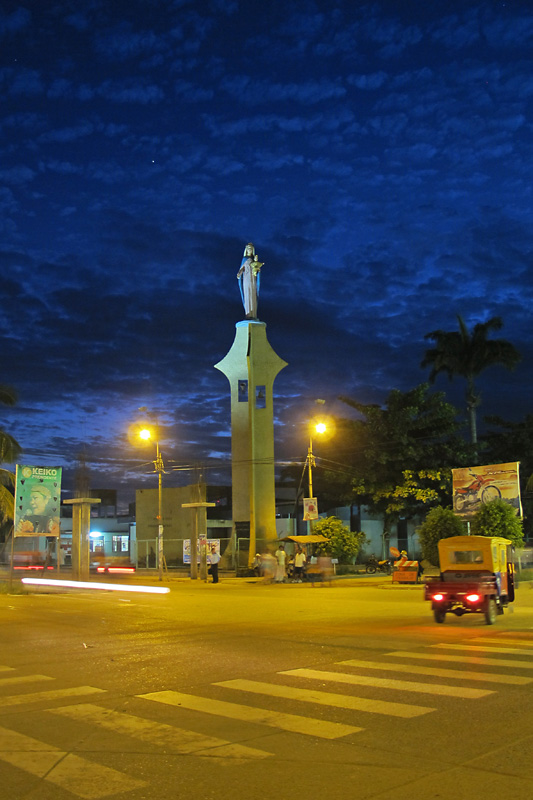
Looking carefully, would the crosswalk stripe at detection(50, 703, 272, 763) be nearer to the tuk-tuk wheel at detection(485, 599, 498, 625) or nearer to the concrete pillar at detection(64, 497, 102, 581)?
the tuk-tuk wheel at detection(485, 599, 498, 625)

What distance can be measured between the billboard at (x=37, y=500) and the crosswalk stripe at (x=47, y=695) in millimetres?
24481

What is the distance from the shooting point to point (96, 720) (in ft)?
25.9

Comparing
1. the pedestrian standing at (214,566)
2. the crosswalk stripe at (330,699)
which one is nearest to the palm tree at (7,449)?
the pedestrian standing at (214,566)

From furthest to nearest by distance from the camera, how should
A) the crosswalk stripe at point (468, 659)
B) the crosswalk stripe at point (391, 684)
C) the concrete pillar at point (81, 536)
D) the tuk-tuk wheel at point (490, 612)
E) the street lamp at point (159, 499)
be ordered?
the street lamp at point (159, 499), the concrete pillar at point (81, 536), the tuk-tuk wheel at point (490, 612), the crosswalk stripe at point (468, 659), the crosswalk stripe at point (391, 684)

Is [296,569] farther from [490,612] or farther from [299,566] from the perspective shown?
[490,612]

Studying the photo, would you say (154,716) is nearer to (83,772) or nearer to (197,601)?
(83,772)

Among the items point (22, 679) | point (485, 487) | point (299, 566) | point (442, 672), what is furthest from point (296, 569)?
point (22, 679)

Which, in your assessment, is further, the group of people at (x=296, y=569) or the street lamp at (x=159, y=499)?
the street lamp at (x=159, y=499)

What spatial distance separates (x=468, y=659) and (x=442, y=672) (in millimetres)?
1451

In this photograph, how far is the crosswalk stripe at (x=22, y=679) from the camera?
10.3 meters

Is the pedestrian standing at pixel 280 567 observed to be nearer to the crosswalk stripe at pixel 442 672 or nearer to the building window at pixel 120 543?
the crosswalk stripe at pixel 442 672

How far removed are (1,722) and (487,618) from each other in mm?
11818

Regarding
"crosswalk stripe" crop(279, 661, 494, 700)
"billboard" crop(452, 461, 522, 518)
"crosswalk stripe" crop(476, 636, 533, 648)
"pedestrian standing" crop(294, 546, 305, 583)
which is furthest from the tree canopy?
"crosswalk stripe" crop(279, 661, 494, 700)

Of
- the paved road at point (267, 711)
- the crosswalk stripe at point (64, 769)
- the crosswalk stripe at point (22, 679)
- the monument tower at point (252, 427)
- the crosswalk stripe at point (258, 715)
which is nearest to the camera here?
the crosswalk stripe at point (64, 769)
